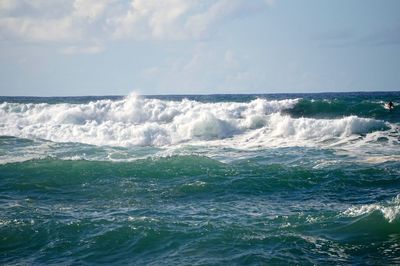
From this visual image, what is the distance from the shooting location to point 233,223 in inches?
344

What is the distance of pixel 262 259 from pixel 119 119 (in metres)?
24.9

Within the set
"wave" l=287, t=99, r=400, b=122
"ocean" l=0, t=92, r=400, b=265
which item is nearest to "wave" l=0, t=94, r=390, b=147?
"ocean" l=0, t=92, r=400, b=265

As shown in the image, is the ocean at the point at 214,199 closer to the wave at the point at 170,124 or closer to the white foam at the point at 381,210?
the white foam at the point at 381,210

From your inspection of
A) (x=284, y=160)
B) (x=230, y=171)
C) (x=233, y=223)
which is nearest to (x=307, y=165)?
(x=284, y=160)

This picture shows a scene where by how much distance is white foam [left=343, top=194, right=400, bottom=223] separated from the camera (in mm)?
8609

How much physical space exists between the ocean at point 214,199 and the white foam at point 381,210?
21mm

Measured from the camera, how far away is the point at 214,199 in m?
10.8

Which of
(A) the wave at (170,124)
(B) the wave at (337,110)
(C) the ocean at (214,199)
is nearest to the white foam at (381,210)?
(C) the ocean at (214,199)

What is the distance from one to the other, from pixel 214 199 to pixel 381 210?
12.1 feet

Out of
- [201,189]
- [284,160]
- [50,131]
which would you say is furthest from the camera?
[50,131]

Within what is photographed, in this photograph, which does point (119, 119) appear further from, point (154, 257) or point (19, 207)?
point (154, 257)

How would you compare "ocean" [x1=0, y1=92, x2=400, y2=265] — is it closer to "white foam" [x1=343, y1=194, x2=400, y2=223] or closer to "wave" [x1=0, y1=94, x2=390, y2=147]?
"white foam" [x1=343, y1=194, x2=400, y2=223]

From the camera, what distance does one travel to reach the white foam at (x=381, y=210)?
8.61 metres

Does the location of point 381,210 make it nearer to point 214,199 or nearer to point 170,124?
point 214,199
